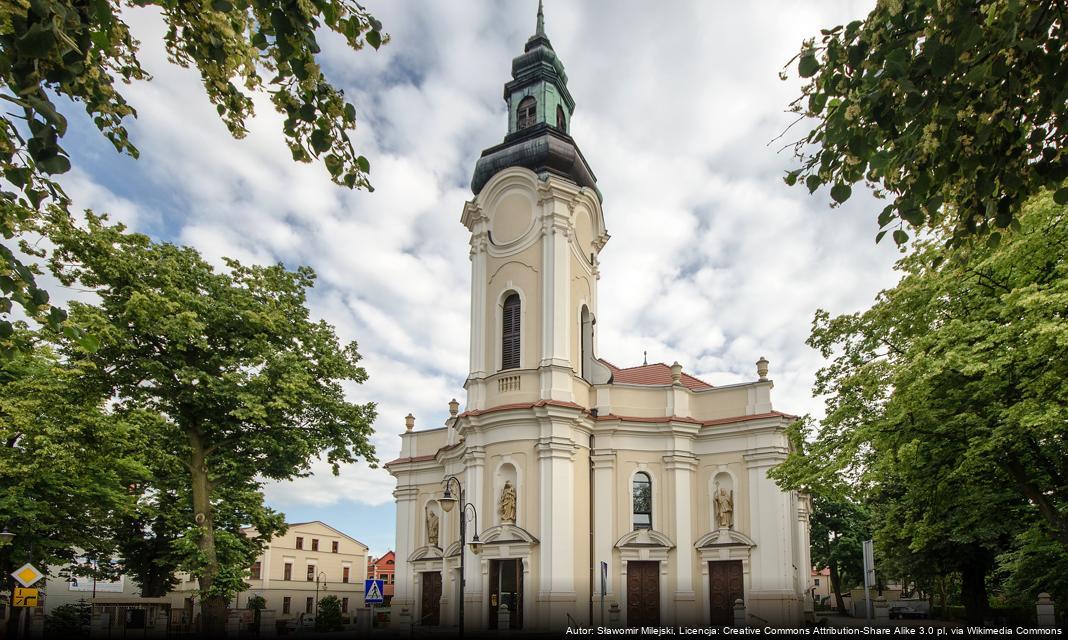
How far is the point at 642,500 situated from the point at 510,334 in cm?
759

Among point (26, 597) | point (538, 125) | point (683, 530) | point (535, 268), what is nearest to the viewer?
point (26, 597)

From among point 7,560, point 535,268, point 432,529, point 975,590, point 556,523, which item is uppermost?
point 535,268

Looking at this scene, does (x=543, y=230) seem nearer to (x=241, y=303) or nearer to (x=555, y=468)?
(x=555, y=468)

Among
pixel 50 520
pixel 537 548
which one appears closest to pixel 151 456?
pixel 50 520

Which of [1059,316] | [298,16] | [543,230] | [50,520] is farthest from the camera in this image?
[543,230]

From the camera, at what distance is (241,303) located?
71.6 feet

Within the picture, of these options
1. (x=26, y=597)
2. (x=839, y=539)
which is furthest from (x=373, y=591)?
(x=839, y=539)

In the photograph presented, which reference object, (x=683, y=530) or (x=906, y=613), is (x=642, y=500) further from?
(x=906, y=613)

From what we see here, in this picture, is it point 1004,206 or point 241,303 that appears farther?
point 241,303

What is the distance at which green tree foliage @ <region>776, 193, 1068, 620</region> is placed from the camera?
41.3 ft

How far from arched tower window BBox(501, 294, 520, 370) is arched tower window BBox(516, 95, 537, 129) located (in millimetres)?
7594

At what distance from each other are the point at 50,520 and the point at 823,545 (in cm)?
4059

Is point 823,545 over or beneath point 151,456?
beneath

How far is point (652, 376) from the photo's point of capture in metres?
34.1
